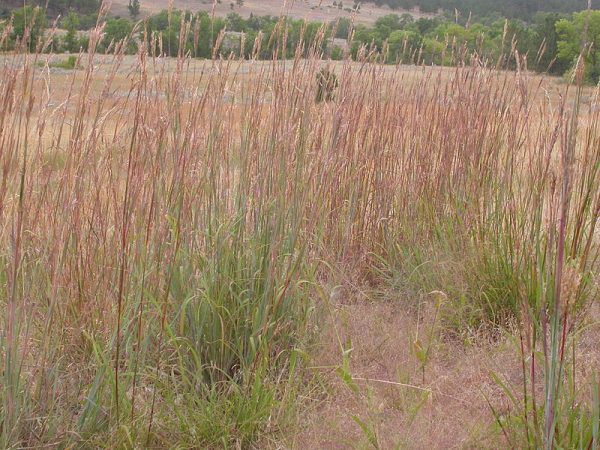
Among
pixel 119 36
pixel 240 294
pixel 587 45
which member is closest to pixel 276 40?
pixel 119 36

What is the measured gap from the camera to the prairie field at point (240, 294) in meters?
1.51

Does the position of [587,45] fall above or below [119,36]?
above

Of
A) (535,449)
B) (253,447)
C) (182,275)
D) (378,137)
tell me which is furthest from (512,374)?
(378,137)

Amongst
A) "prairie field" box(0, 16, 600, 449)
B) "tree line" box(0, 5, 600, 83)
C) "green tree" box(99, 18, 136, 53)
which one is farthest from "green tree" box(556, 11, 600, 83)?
"green tree" box(99, 18, 136, 53)

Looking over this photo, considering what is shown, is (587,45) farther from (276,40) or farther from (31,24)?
(31,24)

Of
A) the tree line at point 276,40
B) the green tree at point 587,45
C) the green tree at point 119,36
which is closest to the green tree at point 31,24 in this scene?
the tree line at point 276,40

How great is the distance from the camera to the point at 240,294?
6.07 ft

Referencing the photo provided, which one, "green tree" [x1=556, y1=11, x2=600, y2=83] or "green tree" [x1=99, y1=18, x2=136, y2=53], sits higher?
"green tree" [x1=556, y1=11, x2=600, y2=83]

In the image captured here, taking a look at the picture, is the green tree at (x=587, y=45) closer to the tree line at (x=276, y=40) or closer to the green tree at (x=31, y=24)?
the tree line at (x=276, y=40)

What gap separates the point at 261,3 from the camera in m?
82.7

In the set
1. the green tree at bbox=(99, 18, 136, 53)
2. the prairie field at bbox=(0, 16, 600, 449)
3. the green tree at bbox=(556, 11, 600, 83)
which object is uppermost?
the green tree at bbox=(556, 11, 600, 83)

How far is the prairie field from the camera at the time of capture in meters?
1.51

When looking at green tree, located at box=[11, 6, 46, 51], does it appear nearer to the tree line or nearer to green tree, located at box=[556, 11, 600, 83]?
the tree line

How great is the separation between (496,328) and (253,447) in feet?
3.45
